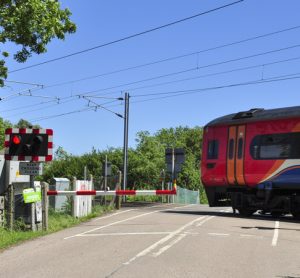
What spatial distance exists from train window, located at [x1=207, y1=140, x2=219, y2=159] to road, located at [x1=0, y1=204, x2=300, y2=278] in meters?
5.04

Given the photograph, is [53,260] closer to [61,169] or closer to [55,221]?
[55,221]

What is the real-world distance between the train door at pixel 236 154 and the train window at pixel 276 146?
1.74ft

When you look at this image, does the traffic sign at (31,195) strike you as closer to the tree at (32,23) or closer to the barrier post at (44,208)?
the barrier post at (44,208)

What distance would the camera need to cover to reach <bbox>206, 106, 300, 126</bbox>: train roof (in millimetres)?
18828

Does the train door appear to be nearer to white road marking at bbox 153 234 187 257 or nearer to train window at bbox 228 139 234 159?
train window at bbox 228 139 234 159

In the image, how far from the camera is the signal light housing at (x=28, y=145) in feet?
48.8

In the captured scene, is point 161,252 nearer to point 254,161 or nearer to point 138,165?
point 254,161

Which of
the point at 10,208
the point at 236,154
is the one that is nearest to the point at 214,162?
the point at 236,154

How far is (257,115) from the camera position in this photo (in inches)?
788

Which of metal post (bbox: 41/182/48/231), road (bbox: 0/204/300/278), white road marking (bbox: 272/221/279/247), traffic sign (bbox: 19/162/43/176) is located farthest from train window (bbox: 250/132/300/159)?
traffic sign (bbox: 19/162/43/176)

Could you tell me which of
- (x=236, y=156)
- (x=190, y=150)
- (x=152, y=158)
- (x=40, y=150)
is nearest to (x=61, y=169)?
(x=152, y=158)

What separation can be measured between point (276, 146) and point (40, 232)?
8.73m

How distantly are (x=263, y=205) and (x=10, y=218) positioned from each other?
9411mm

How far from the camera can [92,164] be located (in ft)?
200
